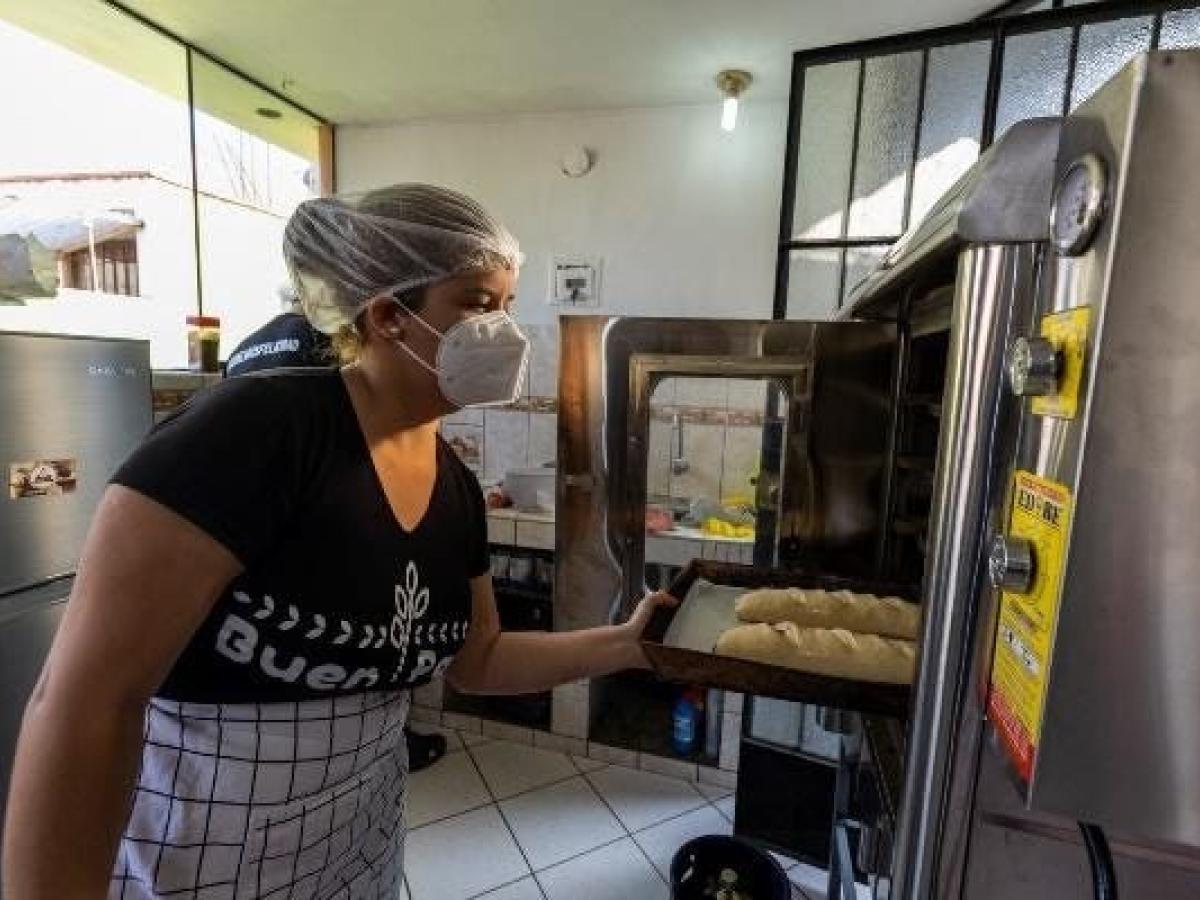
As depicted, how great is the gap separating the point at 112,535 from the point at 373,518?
9.5 inches

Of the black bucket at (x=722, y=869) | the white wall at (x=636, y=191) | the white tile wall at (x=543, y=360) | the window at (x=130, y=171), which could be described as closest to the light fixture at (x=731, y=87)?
the white wall at (x=636, y=191)

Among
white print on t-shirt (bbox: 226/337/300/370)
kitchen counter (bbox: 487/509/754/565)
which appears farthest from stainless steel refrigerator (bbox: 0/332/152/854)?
kitchen counter (bbox: 487/509/754/565)

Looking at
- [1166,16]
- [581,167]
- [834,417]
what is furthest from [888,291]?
[581,167]

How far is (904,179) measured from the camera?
200cm

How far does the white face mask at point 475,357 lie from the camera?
2.65 ft

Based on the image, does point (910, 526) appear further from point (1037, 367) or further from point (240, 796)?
point (240, 796)

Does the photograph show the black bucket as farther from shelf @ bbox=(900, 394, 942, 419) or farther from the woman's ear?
the woman's ear

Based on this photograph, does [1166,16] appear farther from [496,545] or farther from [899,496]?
[496,545]

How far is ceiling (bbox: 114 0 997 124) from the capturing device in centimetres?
194

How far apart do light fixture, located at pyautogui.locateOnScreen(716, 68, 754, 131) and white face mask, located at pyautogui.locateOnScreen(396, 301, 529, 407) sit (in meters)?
1.85

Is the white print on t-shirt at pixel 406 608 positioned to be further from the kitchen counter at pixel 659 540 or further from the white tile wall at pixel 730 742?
the white tile wall at pixel 730 742

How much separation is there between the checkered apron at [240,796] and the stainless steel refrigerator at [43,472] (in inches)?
43.7

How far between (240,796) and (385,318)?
0.58m

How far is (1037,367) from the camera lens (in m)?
0.39
